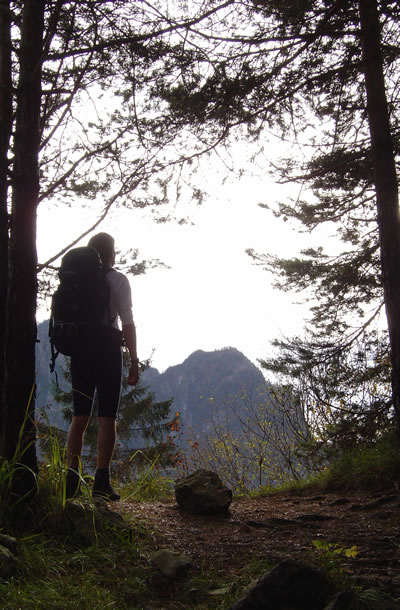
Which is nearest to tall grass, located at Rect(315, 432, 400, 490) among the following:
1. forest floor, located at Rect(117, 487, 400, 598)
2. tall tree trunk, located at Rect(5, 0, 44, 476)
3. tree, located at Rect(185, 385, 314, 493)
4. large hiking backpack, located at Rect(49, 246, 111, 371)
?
forest floor, located at Rect(117, 487, 400, 598)

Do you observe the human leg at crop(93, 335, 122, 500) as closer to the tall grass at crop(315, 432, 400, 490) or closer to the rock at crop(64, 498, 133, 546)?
the rock at crop(64, 498, 133, 546)

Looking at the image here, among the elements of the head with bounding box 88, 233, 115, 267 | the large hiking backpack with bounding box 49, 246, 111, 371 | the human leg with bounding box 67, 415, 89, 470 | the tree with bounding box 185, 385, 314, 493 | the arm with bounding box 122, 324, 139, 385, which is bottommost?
the tree with bounding box 185, 385, 314, 493

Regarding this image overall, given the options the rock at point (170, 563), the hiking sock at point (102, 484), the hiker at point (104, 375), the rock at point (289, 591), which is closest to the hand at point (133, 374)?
the hiker at point (104, 375)

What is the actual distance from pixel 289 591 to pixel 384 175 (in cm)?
382

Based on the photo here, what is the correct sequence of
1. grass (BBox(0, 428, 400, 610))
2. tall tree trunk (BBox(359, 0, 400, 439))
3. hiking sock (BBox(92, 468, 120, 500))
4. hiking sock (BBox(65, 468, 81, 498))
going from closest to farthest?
grass (BBox(0, 428, 400, 610)) → hiking sock (BBox(65, 468, 81, 498)) → hiking sock (BBox(92, 468, 120, 500)) → tall tree trunk (BBox(359, 0, 400, 439))

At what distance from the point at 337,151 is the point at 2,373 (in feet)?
13.8

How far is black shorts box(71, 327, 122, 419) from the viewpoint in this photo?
3254mm

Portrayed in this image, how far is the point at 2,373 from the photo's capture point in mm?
3029

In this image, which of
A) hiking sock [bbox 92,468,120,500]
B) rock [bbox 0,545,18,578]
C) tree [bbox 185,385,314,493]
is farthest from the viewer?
tree [bbox 185,385,314,493]

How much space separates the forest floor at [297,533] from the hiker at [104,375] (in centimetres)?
46

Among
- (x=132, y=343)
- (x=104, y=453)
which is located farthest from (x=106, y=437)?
(x=132, y=343)

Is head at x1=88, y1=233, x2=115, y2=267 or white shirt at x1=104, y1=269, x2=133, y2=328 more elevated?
head at x1=88, y1=233, x2=115, y2=267

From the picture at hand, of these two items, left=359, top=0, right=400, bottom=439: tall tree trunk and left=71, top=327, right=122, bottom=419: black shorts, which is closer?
left=71, top=327, right=122, bottom=419: black shorts

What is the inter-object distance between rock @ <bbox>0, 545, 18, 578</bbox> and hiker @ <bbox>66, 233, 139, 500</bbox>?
0.90 m
